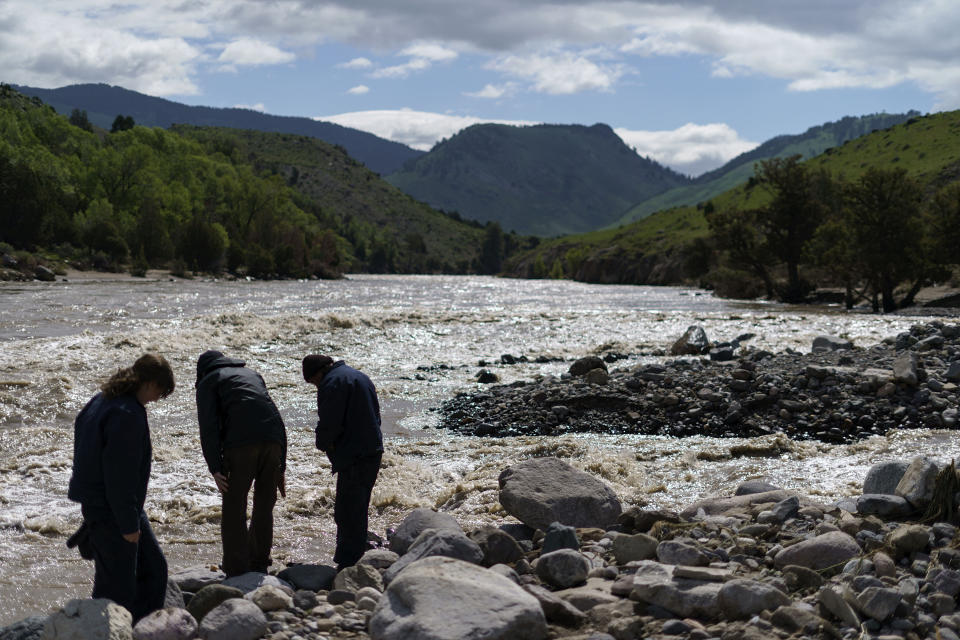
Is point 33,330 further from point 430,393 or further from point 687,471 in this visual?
point 687,471

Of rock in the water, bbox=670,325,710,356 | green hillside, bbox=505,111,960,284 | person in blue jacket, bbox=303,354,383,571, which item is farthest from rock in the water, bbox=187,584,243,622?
green hillside, bbox=505,111,960,284

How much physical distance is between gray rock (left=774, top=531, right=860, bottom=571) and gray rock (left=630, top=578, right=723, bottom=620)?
3.35 feet

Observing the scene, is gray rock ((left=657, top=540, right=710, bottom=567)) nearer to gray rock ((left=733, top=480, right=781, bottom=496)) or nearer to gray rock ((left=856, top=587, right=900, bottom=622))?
gray rock ((left=856, top=587, right=900, bottom=622))

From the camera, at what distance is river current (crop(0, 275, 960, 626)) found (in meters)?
11.2

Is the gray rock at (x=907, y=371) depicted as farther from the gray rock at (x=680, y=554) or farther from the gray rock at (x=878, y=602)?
the gray rock at (x=878, y=602)

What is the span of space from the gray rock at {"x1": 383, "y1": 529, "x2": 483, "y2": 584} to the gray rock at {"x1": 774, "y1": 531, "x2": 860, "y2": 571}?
2833 millimetres

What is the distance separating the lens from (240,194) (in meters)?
116

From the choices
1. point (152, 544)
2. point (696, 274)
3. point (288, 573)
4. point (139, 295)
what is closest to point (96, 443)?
point (152, 544)

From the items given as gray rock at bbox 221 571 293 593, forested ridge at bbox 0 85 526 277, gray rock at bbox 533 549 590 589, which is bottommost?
gray rock at bbox 221 571 293 593

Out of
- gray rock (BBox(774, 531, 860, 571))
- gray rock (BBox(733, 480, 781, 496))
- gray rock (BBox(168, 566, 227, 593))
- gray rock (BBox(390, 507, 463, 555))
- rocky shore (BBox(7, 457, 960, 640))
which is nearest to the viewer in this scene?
rocky shore (BBox(7, 457, 960, 640))

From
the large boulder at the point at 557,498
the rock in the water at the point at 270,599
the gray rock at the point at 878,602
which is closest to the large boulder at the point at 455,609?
the rock in the water at the point at 270,599

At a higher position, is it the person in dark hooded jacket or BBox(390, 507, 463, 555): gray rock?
the person in dark hooded jacket

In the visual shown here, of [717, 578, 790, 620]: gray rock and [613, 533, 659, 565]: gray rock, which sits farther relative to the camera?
[613, 533, 659, 565]: gray rock

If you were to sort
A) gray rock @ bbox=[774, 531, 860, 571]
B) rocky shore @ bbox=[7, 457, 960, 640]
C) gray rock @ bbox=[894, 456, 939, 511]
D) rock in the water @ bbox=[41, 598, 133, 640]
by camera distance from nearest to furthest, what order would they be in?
rock in the water @ bbox=[41, 598, 133, 640] < rocky shore @ bbox=[7, 457, 960, 640] < gray rock @ bbox=[774, 531, 860, 571] < gray rock @ bbox=[894, 456, 939, 511]
